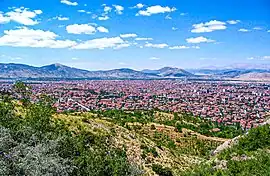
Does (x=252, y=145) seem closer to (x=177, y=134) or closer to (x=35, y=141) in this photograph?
(x=35, y=141)

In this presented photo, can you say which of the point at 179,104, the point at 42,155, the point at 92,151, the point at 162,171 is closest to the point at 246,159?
the point at 162,171

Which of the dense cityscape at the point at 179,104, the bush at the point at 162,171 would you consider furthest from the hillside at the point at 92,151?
the dense cityscape at the point at 179,104

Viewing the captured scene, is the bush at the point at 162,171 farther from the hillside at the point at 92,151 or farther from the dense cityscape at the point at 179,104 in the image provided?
the dense cityscape at the point at 179,104

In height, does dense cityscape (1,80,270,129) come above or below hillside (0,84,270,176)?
below

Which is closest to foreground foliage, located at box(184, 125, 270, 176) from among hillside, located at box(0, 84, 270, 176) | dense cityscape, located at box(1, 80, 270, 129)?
hillside, located at box(0, 84, 270, 176)

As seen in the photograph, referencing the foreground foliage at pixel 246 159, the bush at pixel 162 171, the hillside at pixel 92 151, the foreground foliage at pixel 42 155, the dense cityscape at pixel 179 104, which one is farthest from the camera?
the dense cityscape at pixel 179 104

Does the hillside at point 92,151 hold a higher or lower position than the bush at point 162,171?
higher

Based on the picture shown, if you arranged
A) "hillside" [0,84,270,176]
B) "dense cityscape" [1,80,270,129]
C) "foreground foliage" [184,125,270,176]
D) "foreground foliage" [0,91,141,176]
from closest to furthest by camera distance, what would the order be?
"foreground foliage" [0,91,141,176] < "hillside" [0,84,270,176] < "foreground foliage" [184,125,270,176] < "dense cityscape" [1,80,270,129]

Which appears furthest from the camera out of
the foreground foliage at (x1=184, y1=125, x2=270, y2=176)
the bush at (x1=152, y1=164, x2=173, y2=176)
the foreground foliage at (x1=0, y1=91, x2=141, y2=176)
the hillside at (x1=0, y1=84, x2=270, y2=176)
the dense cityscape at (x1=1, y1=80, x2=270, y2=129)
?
the dense cityscape at (x1=1, y1=80, x2=270, y2=129)

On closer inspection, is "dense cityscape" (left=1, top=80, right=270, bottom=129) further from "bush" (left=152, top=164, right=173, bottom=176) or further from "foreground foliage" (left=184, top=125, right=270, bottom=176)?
"foreground foliage" (left=184, top=125, right=270, bottom=176)

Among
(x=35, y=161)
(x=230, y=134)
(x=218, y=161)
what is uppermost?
(x=35, y=161)

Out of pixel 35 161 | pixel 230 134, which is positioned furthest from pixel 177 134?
pixel 35 161
